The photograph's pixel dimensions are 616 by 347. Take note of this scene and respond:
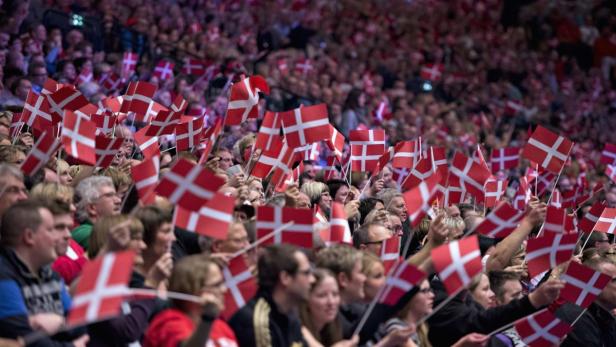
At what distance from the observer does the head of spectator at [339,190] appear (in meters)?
9.80

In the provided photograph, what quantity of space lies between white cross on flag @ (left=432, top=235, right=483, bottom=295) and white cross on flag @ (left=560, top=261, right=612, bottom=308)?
5.14 feet

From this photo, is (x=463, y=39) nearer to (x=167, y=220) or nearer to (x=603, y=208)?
(x=603, y=208)

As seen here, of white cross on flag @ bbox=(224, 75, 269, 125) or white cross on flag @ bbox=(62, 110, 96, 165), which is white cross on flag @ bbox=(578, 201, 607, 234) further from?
white cross on flag @ bbox=(62, 110, 96, 165)

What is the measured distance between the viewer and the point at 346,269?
6.03 meters

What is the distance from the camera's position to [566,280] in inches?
299

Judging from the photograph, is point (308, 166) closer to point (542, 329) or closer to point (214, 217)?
point (542, 329)

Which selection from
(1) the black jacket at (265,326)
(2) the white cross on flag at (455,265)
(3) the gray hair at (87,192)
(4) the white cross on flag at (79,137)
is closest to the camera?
(1) the black jacket at (265,326)

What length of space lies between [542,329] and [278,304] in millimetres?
2356

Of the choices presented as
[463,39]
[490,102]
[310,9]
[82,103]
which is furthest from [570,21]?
[82,103]

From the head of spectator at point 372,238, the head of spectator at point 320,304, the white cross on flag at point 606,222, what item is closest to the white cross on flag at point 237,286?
the head of spectator at point 320,304

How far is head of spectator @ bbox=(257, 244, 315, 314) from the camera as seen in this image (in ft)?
17.9

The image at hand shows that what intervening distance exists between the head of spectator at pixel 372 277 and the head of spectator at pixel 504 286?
170cm

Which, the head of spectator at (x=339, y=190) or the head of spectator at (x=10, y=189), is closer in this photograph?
the head of spectator at (x=10, y=189)

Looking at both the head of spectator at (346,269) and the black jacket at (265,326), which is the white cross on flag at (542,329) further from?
the black jacket at (265,326)
